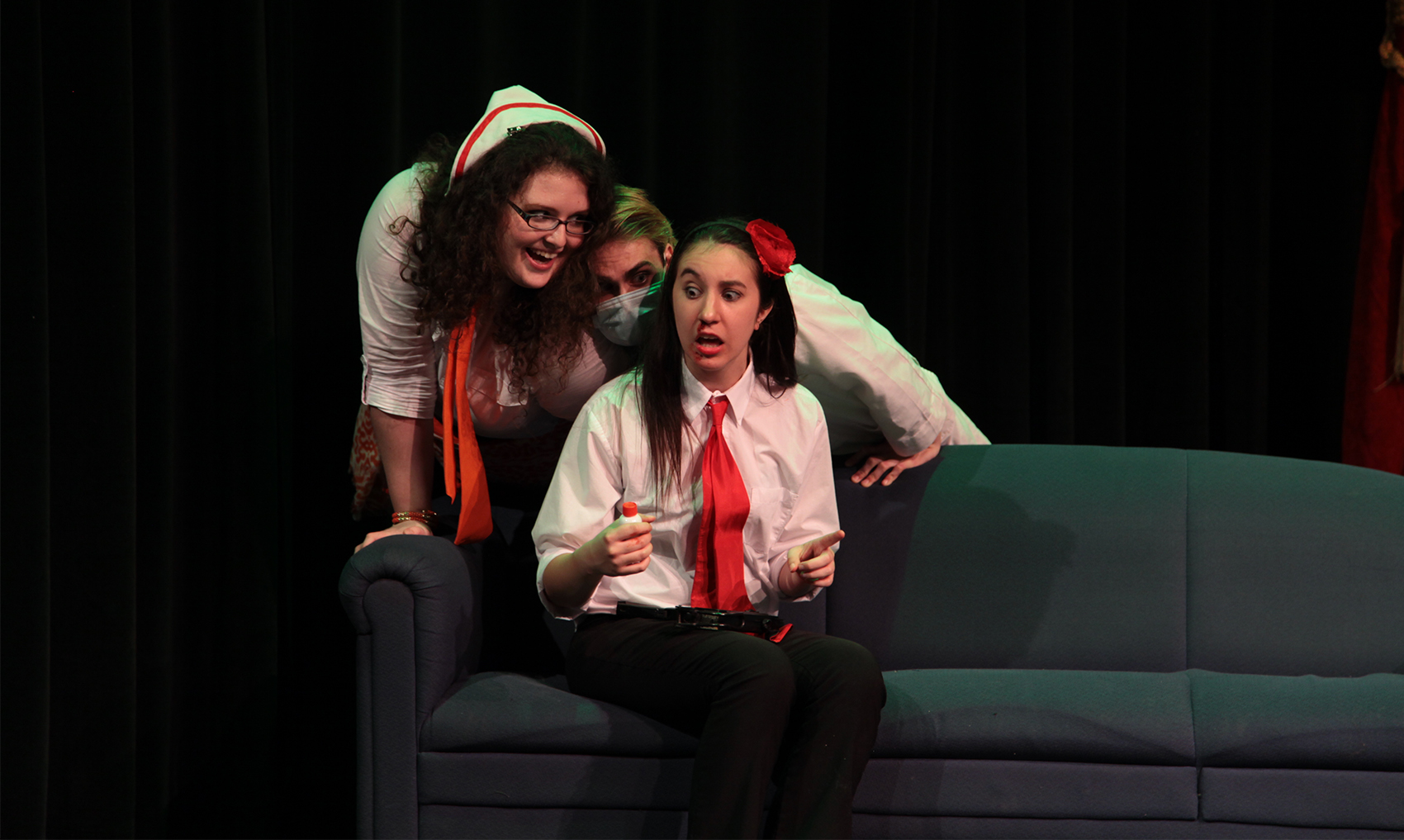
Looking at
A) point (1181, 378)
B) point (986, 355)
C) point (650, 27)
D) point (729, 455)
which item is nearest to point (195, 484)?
point (729, 455)

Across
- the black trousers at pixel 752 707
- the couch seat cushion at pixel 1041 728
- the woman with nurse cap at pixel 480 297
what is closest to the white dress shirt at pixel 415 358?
the woman with nurse cap at pixel 480 297

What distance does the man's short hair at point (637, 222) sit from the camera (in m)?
2.08

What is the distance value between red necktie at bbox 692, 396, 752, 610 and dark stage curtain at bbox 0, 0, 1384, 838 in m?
1.04

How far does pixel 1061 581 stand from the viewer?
7.87ft

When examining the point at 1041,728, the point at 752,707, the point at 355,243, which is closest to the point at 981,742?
the point at 1041,728

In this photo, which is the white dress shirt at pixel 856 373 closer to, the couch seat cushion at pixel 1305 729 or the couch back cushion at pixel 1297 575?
the couch back cushion at pixel 1297 575

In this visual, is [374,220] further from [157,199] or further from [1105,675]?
[1105,675]

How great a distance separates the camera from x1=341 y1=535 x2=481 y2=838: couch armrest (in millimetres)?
1920

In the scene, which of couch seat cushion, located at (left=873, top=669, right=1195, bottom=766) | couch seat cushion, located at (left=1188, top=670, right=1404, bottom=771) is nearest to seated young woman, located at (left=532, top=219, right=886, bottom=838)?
couch seat cushion, located at (left=873, top=669, right=1195, bottom=766)

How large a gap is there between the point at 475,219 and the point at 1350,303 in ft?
8.75

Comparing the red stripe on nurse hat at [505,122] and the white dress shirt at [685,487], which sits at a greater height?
the red stripe on nurse hat at [505,122]

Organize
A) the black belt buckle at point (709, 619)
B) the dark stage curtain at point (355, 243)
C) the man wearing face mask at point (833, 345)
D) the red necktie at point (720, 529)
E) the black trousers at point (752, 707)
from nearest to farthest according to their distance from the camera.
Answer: the black trousers at point (752, 707) → the black belt buckle at point (709, 619) → the red necktie at point (720, 529) → the man wearing face mask at point (833, 345) → the dark stage curtain at point (355, 243)

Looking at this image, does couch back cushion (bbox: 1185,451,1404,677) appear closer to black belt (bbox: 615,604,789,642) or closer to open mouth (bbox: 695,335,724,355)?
black belt (bbox: 615,604,789,642)

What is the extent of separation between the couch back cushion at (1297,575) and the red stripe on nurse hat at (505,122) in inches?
→ 57.7
